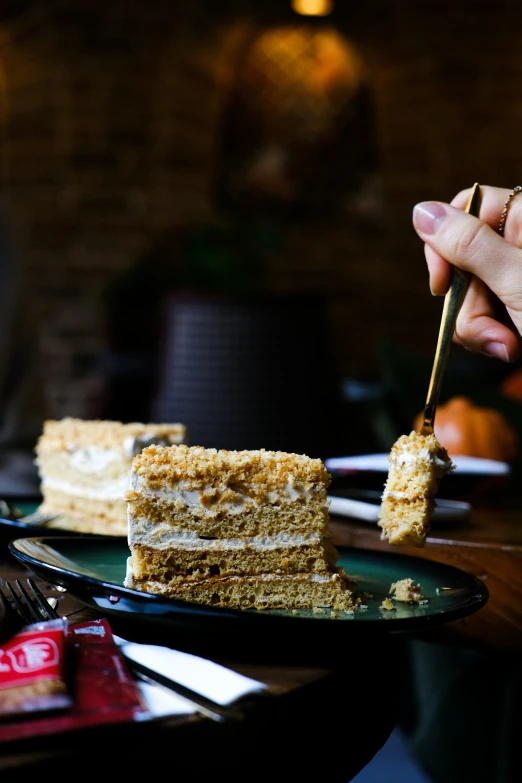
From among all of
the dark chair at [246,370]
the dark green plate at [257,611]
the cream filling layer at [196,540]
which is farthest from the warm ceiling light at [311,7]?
the cream filling layer at [196,540]

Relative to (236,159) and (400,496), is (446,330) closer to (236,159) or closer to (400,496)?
(400,496)

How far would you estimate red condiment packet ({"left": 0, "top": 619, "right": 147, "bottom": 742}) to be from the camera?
596mm

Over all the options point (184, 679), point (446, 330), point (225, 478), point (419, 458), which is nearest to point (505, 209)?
point (446, 330)

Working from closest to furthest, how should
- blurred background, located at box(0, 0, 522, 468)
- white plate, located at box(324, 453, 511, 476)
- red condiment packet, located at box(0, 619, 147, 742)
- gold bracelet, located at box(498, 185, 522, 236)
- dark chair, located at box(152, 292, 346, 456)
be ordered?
red condiment packet, located at box(0, 619, 147, 742) → gold bracelet, located at box(498, 185, 522, 236) → white plate, located at box(324, 453, 511, 476) → dark chair, located at box(152, 292, 346, 456) → blurred background, located at box(0, 0, 522, 468)

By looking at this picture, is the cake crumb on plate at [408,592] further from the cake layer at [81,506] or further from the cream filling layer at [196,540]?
the cake layer at [81,506]

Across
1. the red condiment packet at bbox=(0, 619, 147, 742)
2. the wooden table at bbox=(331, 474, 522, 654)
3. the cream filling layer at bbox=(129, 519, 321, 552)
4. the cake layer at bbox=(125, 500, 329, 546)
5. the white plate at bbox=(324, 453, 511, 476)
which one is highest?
the cake layer at bbox=(125, 500, 329, 546)

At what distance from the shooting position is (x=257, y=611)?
Answer: 834mm

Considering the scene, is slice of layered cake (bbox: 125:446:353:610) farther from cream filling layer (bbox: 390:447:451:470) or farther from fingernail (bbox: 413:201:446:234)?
fingernail (bbox: 413:201:446:234)

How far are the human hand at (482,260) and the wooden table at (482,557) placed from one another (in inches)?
10.6

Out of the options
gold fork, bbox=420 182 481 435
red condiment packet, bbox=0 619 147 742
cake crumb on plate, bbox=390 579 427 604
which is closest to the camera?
red condiment packet, bbox=0 619 147 742

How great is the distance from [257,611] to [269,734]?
0.52 feet

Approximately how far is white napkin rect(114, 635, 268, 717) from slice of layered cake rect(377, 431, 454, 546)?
0.30 meters

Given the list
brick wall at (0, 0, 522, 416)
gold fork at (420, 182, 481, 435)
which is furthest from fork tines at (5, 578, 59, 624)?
brick wall at (0, 0, 522, 416)

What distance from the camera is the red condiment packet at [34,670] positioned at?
61cm
